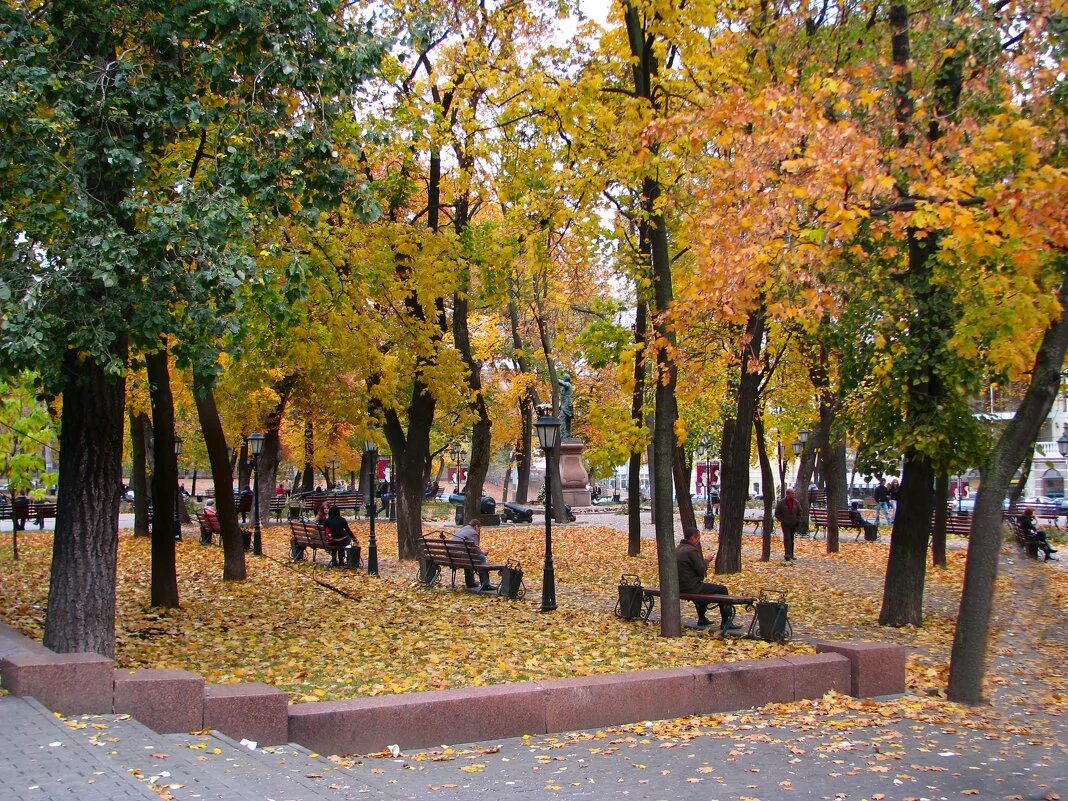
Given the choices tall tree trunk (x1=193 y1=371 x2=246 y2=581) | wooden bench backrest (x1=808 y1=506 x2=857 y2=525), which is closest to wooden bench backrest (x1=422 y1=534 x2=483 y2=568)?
tall tree trunk (x1=193 y1=371 x2=246 y2=581)

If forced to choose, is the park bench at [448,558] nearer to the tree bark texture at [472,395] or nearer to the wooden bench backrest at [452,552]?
the wooden bench backrest at [452,552]

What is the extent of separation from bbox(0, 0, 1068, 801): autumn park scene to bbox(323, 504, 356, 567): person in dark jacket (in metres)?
3.27

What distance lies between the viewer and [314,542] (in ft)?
67.9

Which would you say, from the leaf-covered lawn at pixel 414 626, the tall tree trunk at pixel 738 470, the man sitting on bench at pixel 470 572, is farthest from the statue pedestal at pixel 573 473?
the man sitting on bench at pixel 470 572

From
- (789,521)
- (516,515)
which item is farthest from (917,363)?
(516,515)

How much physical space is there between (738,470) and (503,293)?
5.37 meters

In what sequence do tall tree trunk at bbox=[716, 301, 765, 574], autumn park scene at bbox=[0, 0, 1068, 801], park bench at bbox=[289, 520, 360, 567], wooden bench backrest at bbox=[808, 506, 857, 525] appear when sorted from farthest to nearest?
wooden bench backrest at bbox=[808, 506, 857, 525] → park bench at bbox=[289, 520, 360, 567] → tall tree trunk at bbox=[716, 301, 765, 574] → autumn park scene at bbox=[0, 0, 1068, 801]

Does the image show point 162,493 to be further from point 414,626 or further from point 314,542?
point 314,542

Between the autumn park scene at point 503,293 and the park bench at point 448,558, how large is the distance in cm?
7

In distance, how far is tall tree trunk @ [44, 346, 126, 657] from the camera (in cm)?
891

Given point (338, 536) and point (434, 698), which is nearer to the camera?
point (434, 698)

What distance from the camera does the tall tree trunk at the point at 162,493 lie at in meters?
13.7

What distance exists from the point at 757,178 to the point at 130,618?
30.7 ft

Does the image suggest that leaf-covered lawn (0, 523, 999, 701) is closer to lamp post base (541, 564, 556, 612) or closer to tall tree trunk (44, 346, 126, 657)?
lamp post base (541, 564, 556, 612)
